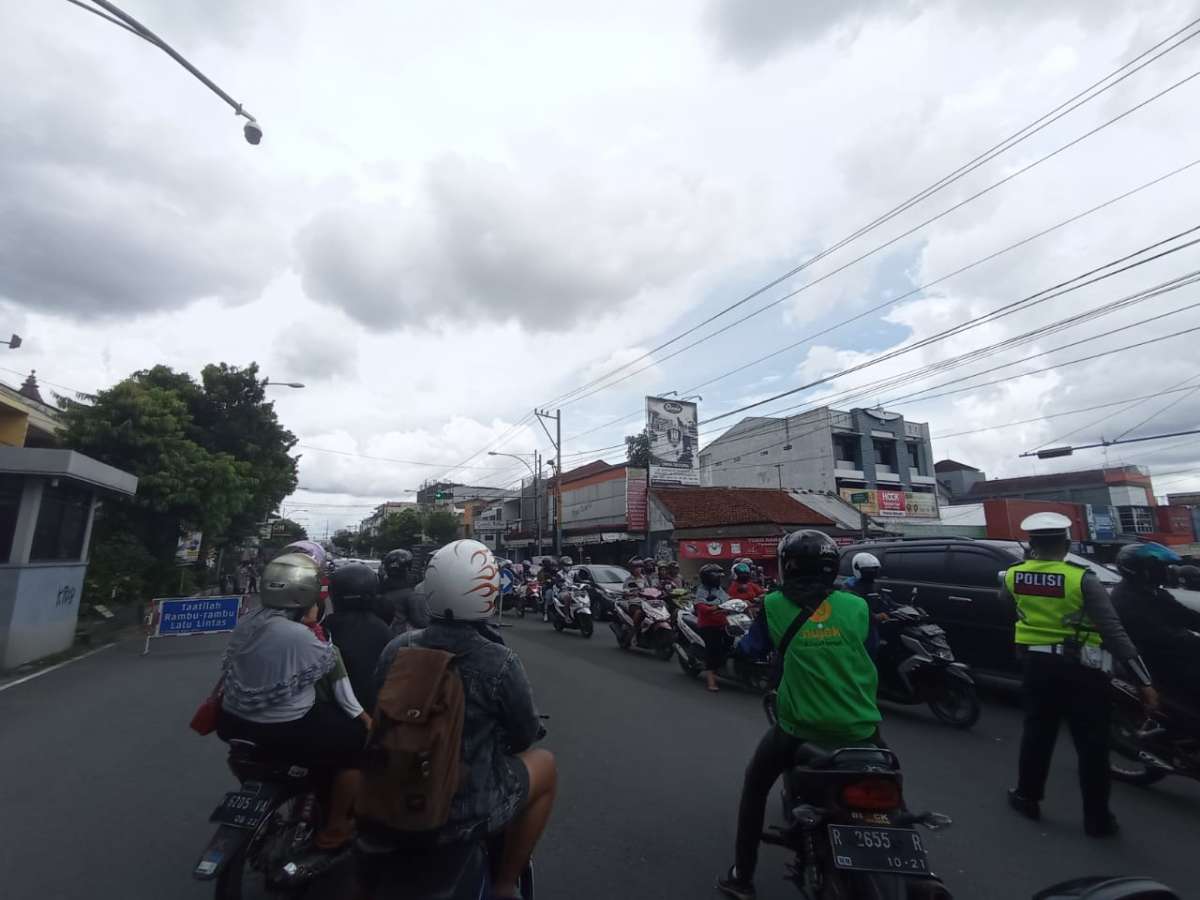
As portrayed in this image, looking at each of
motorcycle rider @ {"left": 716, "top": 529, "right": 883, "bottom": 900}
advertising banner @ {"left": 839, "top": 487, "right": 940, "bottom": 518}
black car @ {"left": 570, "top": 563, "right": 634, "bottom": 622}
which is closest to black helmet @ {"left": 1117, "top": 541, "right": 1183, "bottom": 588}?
motorcycle rider @ {"left": 716, "top": 529, "right": 883, "bottom": 900}

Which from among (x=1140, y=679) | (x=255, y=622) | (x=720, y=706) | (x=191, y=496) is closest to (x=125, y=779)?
(x=255, y=622)

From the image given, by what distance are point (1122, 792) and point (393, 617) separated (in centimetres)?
535

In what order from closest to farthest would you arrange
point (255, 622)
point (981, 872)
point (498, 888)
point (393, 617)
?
point (498, 888), point (255, 622), point (981, 872), point (393, 617)

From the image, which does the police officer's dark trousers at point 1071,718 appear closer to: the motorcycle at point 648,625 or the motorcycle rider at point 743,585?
the motorcycle rider at point 743,585

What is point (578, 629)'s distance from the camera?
573 inches

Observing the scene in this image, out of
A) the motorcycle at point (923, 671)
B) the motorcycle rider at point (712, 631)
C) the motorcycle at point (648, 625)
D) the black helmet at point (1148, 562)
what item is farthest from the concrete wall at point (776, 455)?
the black helmet at point (1148, 562)

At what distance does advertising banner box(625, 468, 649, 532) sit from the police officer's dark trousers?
27.0m

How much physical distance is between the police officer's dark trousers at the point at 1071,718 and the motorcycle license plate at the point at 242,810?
416 centimetres

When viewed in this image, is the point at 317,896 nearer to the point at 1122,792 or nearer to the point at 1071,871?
the point at 1071,871

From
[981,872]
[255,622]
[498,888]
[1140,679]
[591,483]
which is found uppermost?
[591,483]

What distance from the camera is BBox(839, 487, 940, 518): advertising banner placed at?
108 ft

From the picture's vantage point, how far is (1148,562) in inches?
179

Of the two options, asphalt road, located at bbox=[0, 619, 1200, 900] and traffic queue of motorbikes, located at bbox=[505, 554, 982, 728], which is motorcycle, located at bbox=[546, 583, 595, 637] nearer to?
traffic queue of motorbikes, located at bbox=[505, 554, 982, 728]

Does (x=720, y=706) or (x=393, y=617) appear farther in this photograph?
(x=720, y=706)
